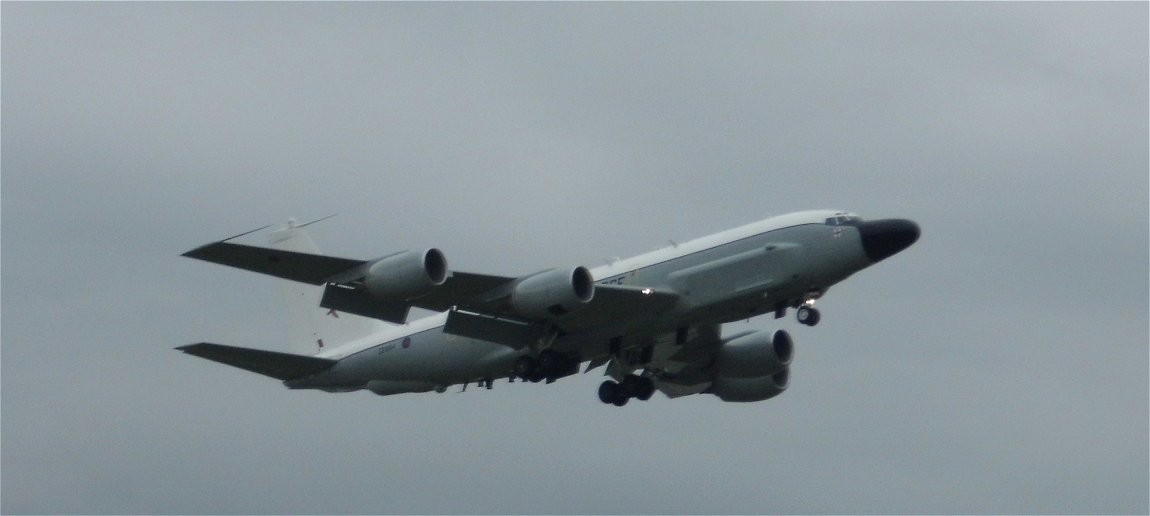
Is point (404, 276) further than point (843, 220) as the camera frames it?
No

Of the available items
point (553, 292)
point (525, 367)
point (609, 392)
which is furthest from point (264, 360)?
point (609, 392)

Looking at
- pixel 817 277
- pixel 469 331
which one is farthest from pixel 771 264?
pixel 469 331

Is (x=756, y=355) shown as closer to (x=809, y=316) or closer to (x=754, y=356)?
(x=754, y=356)

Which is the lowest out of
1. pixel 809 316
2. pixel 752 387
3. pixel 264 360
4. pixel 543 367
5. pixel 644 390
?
pixel 264 360

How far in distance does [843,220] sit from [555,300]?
8.31 metres

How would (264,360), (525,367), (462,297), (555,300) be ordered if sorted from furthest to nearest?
(264,360)
(525,367)
(462,297)
(555,300)

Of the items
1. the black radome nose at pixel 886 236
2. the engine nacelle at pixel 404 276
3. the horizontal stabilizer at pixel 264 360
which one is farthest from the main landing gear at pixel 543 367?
the black radome nose at pixel 886 236

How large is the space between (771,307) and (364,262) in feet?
37.5

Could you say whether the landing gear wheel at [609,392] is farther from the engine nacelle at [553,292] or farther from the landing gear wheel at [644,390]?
the engine nacelle at [553,292]

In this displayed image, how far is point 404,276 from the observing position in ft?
148

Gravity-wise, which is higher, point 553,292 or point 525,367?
point 553,292

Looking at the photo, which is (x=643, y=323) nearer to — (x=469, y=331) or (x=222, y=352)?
(x=469, y=331)

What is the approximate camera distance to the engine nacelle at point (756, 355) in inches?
2128

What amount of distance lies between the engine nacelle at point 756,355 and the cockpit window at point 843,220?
25.8 feet
